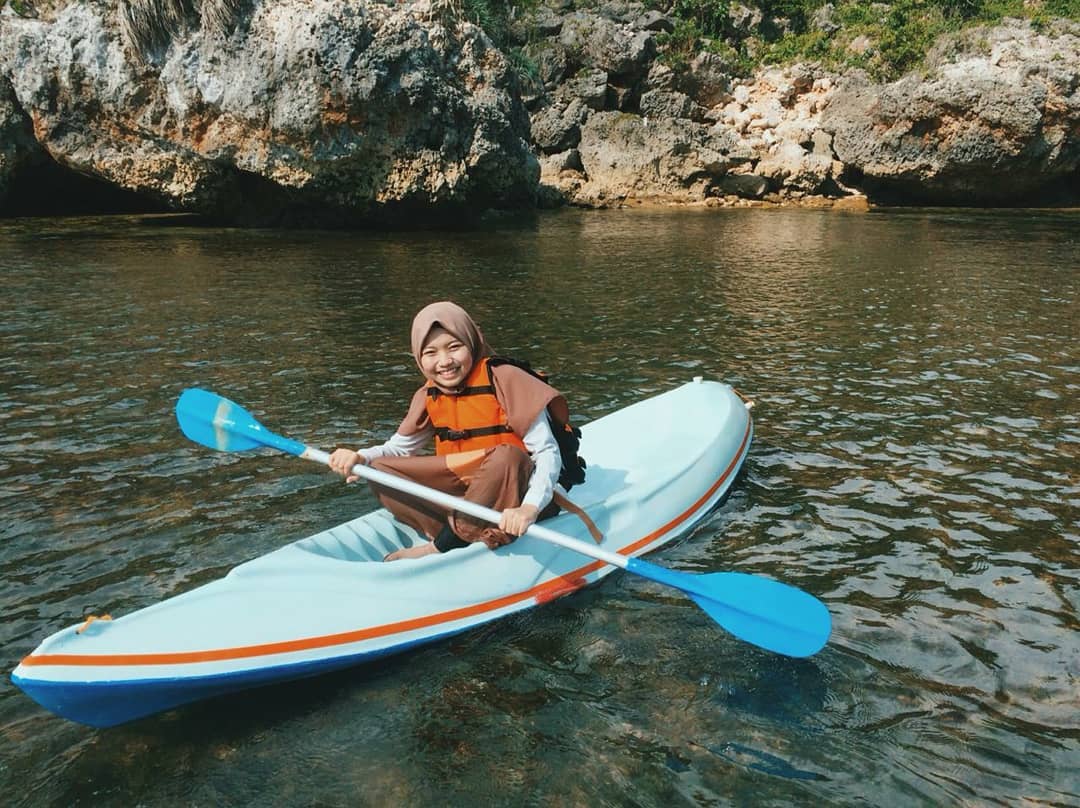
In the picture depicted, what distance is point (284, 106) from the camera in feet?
51.6

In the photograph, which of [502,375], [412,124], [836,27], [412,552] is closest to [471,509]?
[412,552]

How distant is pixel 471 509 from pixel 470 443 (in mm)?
401

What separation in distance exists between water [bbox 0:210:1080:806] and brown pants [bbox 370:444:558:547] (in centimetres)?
50

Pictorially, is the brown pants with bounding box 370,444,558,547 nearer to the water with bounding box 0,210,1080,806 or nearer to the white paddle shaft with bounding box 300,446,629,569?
the white paddle shaft with bounding box 300,446,629,569

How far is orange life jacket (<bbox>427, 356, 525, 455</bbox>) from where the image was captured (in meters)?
3.95

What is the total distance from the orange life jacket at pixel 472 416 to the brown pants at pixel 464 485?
0.07 metres

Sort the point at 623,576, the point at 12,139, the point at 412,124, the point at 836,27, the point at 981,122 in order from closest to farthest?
the point at 623,576 → the point at 412,124 → the point at 12,139 → the point at 981,122 → the point at 836,27

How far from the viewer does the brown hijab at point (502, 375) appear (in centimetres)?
376

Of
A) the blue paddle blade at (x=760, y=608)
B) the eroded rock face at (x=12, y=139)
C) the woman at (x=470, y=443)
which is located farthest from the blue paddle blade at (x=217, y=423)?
the eroded rock face at (x=12, y=139)

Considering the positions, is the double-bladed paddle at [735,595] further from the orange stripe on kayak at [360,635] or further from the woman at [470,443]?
the orange stripe on kayak at [360,635]

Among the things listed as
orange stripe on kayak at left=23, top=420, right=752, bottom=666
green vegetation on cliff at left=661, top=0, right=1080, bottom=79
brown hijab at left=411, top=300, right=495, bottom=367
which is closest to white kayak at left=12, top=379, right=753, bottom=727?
orange stripe on kayak at left=23, top=420, right=752, bottom=666

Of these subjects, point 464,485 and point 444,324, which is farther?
point 464,485

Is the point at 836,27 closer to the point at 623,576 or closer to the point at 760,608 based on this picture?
the point at 623,576

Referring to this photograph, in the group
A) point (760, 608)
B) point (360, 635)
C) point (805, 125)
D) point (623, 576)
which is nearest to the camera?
point (360, 635)
